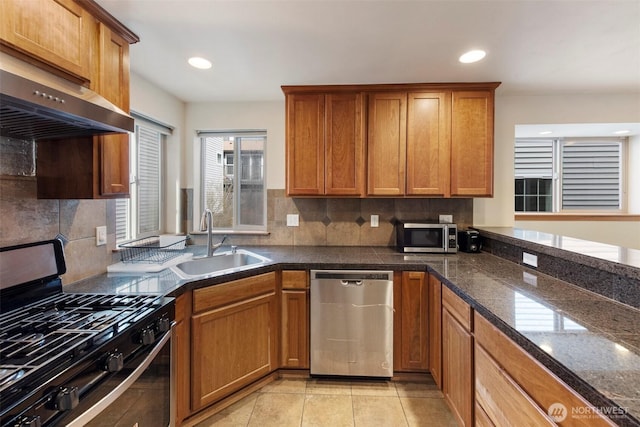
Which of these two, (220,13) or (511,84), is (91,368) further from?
(511,84)

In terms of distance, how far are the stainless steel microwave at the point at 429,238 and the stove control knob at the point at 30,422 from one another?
7.62 feet

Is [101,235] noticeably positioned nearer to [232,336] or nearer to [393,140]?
[232,336]

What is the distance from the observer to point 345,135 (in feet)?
8.30

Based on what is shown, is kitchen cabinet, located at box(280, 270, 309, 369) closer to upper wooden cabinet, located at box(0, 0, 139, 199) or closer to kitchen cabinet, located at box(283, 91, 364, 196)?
kitchen cabinet, located at box(283, 91, 364, 196)

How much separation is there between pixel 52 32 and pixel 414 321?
262 centimetres

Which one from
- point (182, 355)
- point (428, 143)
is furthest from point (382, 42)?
point (182, 355)

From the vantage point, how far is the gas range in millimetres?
809

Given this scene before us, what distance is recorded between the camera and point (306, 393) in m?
2.09

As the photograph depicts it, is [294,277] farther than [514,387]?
Yes

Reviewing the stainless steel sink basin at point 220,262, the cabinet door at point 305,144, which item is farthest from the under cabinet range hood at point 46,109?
the cabinet door at point 305,144

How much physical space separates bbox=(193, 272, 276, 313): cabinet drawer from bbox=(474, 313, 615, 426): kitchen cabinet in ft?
4.39

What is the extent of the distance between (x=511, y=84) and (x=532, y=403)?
8.25ft

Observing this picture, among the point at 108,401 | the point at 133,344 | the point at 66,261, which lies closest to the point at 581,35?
the point at 133,344

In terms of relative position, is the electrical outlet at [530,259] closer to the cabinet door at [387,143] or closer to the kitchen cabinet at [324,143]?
the cabinet door at [387,143]
